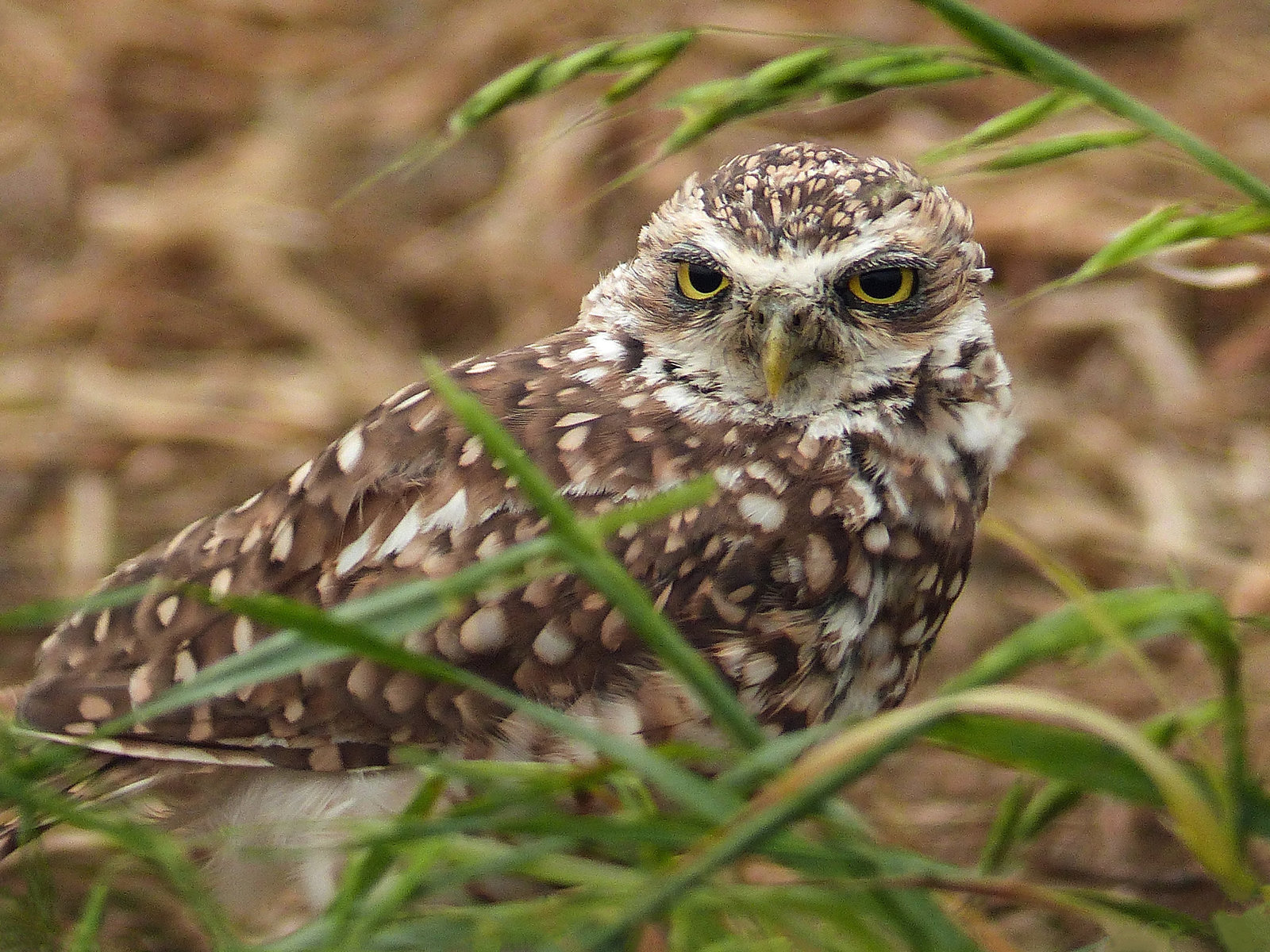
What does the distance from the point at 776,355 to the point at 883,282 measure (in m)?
0.18

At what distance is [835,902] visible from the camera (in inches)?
42.4

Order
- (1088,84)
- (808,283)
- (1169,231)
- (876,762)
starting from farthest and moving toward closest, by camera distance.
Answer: (808,283), (1169,231), (1088,84), (876,762)

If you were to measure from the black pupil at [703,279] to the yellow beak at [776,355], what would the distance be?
119 mm

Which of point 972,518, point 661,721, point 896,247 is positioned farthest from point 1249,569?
point 661,721

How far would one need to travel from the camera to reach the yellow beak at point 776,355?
1.67 meters

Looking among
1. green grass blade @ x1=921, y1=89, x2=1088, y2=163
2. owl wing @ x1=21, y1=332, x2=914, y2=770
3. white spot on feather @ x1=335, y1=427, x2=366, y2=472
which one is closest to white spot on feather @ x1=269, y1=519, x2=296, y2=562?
owl wing @ x1=21, y1=332, x2=914, y2=770

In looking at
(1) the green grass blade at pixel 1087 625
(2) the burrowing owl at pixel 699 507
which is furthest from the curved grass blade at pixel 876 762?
(2) the burrowing owl at pixel 699 507

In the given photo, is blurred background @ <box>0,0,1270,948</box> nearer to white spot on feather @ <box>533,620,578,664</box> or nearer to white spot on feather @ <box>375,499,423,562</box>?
white spot on feather @ <box>533,620,578,664</box>

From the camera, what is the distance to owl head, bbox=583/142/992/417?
5.51ft

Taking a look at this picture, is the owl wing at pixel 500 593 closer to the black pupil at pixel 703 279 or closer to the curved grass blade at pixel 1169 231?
the black pupil at pixel 703 279

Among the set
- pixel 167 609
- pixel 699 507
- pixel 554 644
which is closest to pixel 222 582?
pixel 167 609

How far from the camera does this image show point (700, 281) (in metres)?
1.77

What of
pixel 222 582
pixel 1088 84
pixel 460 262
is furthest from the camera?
pixel 460 262

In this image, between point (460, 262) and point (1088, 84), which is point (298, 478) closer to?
point (1088, 84)
